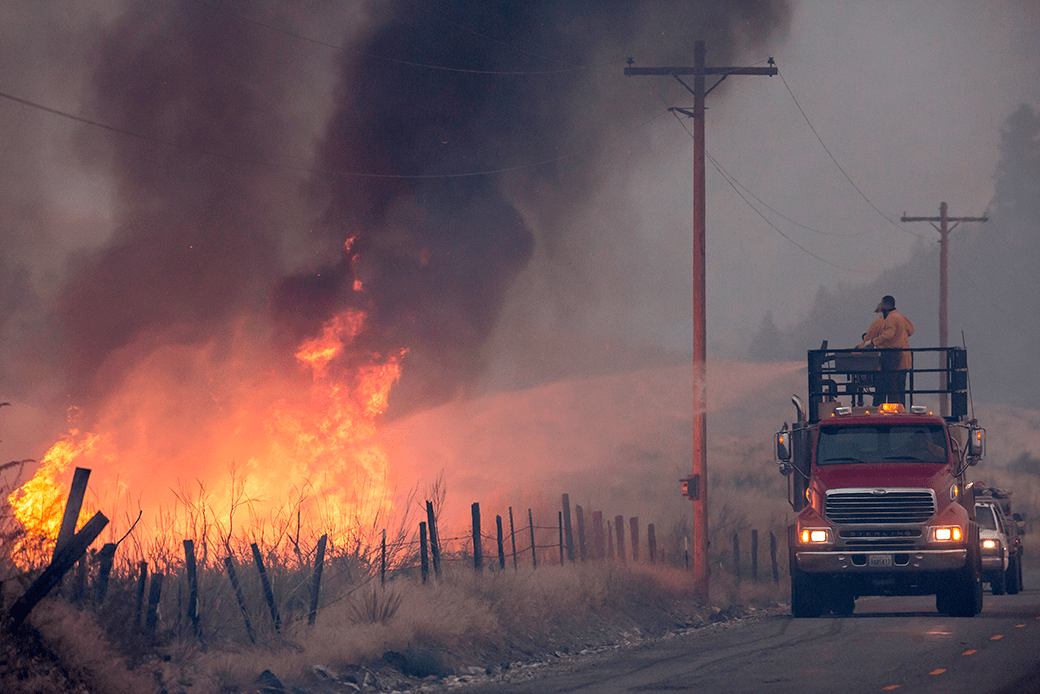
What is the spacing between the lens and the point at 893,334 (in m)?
→ 20.1

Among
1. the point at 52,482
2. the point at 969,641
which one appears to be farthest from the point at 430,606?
the point at 52,482

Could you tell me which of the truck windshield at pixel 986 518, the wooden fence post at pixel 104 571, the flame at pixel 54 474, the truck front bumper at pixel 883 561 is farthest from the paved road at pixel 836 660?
the flame at pixel 54 474

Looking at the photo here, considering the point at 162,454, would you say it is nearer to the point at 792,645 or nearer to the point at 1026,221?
the point at 792,645

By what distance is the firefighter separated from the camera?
66.1 ft

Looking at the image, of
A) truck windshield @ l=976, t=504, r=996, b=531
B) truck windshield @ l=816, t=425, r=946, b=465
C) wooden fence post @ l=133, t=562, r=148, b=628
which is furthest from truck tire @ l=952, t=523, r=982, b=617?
wooden fence post @ l=133, t=562, r=148, b=628

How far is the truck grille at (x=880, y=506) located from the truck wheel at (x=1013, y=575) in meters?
10.5

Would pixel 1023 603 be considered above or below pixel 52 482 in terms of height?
below

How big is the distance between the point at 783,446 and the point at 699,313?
231 inches

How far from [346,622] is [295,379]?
13921 mm

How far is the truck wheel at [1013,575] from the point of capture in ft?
88.5

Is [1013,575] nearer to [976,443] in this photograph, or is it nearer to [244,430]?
[976,443]

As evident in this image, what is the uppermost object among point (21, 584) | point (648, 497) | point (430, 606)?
point (21, 584)

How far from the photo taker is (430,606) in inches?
632

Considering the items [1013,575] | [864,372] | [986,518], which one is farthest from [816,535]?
[1013,575]
